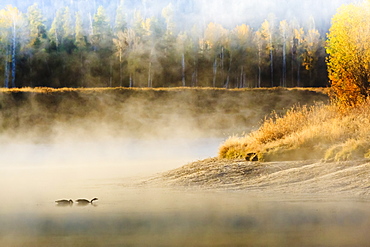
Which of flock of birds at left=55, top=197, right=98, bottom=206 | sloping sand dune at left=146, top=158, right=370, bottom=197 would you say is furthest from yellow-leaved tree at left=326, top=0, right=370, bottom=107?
flock of birds at left=55, top=197, right=98, bottom=206

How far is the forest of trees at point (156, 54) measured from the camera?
225 ft

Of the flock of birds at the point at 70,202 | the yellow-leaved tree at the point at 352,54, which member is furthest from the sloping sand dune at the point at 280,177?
the yellow-leaved tree at the point at 352,54

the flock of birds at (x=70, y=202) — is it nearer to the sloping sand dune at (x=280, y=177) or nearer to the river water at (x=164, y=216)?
the river water at (x=164, y=216)

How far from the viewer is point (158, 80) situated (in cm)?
7031

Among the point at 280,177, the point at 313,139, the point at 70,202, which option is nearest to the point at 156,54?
the point at 313,139

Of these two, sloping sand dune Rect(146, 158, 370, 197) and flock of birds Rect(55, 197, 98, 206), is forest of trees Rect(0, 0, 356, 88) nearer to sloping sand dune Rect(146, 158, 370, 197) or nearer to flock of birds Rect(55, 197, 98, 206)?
sloping sand dune Rect(146, 158, 370, 197)

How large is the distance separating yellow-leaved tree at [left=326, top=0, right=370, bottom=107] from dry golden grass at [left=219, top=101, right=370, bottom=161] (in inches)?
120

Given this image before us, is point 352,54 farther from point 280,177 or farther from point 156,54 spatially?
point 156,54

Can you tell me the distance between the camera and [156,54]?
73062 millimetres

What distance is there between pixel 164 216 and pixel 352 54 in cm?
1317

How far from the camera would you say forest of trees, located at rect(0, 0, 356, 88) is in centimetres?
6844

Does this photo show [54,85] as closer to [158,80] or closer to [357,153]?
[158,80]

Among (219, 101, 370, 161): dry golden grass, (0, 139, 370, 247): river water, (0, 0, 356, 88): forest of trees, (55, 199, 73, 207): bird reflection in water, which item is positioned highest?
(0, 0, 356, 88): forest of trees

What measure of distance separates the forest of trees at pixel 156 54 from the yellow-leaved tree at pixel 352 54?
161 ft
